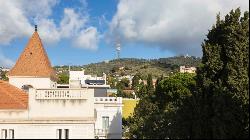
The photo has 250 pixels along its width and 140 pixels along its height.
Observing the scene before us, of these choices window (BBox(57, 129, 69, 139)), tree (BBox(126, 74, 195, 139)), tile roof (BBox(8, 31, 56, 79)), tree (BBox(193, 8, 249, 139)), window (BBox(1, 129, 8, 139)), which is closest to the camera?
tree (BBox(193, 8, 249, 139))

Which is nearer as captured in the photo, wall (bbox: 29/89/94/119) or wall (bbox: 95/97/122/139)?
wall (bbox: 29/89/94/119)

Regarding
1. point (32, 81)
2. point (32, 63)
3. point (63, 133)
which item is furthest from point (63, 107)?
point (32, 81)

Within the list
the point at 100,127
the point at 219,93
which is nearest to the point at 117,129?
the point at 100,127

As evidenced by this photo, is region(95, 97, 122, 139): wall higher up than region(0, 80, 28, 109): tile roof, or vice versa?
region(0, 80, 28, 109): tile roof

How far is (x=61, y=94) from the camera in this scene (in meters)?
29.1

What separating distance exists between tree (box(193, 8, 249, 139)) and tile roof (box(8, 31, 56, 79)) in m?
17.1

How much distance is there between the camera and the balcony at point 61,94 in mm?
29094

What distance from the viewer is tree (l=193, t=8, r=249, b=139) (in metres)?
26.6

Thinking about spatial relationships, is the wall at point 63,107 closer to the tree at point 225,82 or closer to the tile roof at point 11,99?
the tile roof at point 11,99

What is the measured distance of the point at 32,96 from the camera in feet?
96.2

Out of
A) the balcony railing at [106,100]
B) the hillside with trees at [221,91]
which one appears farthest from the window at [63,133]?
the balcony railing at [106,100]

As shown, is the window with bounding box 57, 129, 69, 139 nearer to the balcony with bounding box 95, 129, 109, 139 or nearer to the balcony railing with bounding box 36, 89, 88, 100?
the balcony railing with bounding box 36, 89, 88, 100

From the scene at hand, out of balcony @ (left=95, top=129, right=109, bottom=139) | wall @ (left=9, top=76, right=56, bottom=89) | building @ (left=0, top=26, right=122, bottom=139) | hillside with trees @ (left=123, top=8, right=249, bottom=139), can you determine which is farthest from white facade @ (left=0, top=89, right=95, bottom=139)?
wall @ (left=9, top=76, right=56, bottom=89)

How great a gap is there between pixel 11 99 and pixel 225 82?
42.1 feet
